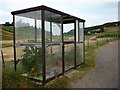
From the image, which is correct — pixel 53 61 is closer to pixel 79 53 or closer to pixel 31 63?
→ pixel 31 63

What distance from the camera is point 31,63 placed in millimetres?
4945

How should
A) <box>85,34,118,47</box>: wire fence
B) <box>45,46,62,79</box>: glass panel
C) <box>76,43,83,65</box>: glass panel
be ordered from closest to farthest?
<box>45,46,62,79</box>: glass panel → <box>76,43,83,65</box>: glass panel → <box>85,34,118,47</box>: wire fence

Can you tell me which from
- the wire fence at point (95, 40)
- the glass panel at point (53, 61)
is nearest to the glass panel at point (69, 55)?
the glass panel at point (53, 61)

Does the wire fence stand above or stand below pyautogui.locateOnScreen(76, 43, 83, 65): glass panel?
above

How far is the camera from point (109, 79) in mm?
5289

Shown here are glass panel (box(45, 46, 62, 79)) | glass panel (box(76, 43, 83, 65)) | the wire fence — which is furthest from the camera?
the wire fence

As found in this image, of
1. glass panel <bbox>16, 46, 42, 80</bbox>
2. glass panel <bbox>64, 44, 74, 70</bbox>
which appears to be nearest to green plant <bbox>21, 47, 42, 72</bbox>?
glass panel <bbox>16, 46, 42, 80</bbox>

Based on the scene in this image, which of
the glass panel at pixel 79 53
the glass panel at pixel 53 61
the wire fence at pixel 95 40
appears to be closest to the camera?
the glass panel at pixel 53 61

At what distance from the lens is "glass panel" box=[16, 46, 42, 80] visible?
188 inches

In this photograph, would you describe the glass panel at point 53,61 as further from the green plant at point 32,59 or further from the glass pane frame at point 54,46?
the green plant at point 32,59

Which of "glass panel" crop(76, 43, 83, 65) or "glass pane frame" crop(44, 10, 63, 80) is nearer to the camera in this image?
"glass pane frame" crop(44, 10, 63, 80)

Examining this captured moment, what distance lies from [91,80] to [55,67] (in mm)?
1686

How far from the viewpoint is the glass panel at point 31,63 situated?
Answer: 4.77m

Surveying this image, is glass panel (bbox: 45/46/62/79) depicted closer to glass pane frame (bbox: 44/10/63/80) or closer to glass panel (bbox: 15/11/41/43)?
glass pane frame (bbox: 44/10/63/80)
